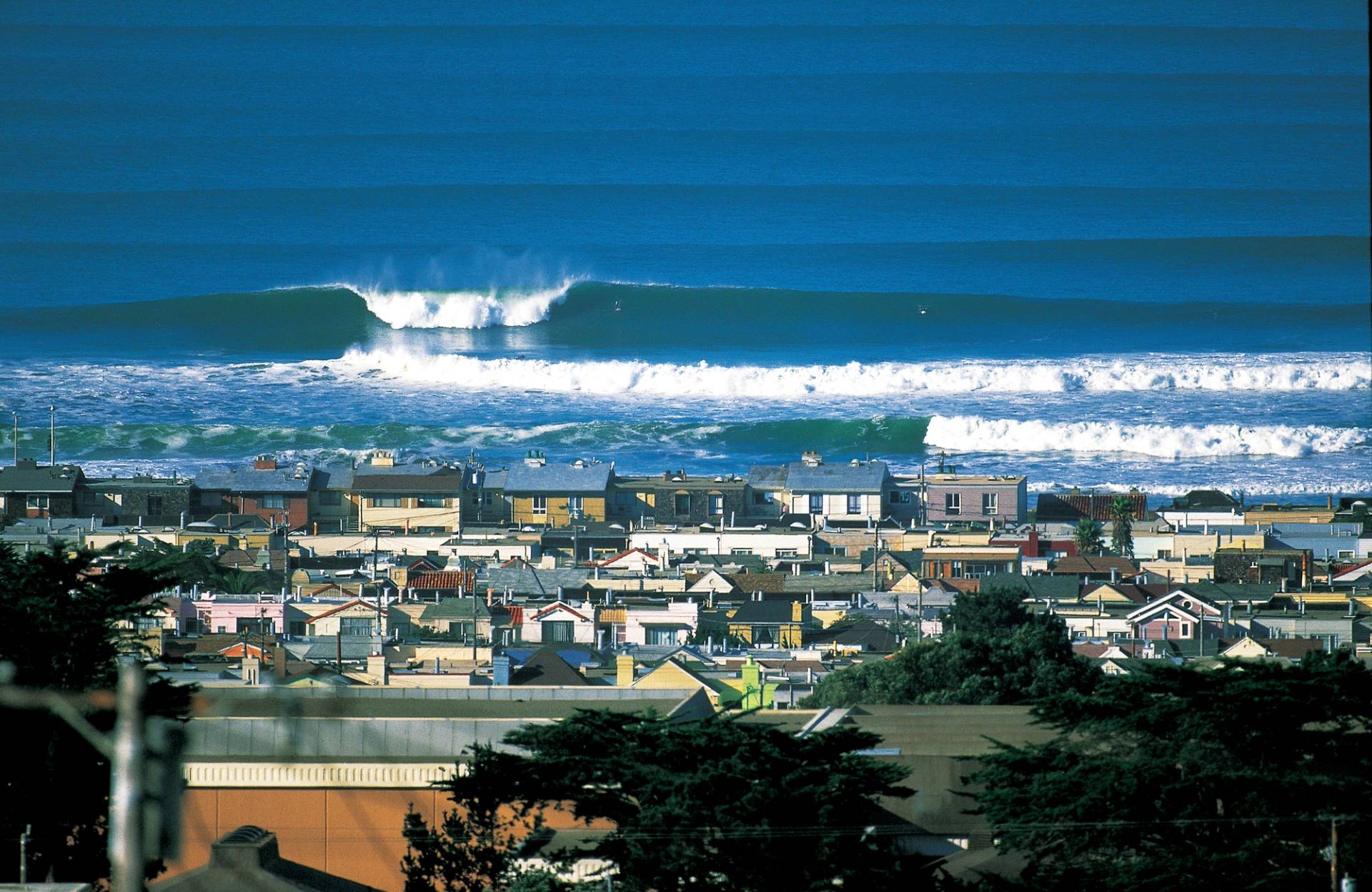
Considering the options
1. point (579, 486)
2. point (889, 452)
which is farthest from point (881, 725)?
point (889, 452)

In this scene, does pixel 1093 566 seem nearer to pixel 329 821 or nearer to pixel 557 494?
pixel 557 494

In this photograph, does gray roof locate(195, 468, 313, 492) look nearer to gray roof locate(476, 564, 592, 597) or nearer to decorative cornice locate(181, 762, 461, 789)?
gray roof locate(476, 564, 592, 597)

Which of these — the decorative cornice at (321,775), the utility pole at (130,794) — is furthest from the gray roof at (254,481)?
the utility pole at (130,794)

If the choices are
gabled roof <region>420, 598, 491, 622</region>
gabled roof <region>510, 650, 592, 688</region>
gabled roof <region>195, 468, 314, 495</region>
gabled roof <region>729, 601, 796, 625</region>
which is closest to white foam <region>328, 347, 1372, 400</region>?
gabled roof <region>195, 468, 314, 495</region>

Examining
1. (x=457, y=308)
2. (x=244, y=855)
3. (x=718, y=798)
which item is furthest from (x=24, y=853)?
(x=457, y=308)

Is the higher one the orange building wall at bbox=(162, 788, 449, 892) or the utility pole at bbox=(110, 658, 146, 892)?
the utility pole at bbox=(110, 658, 146, 892)

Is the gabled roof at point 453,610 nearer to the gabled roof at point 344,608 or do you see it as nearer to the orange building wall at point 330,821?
the gabled roof at point 344,608

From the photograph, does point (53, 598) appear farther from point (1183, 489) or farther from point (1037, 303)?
point (1037, 303)
